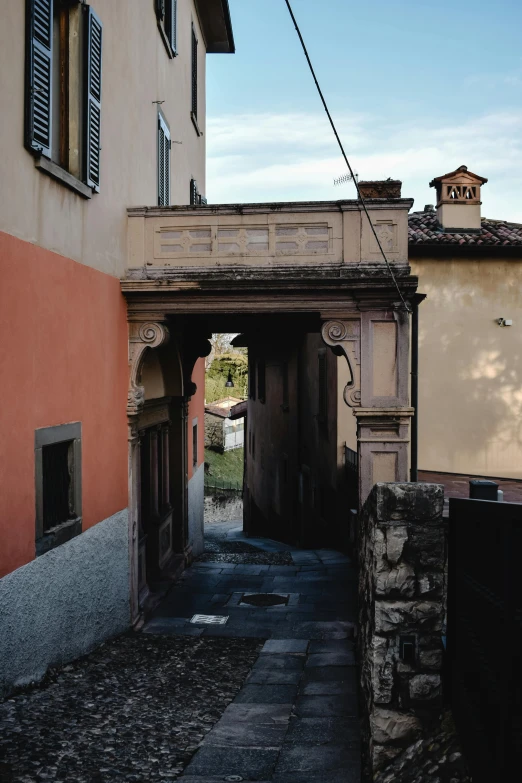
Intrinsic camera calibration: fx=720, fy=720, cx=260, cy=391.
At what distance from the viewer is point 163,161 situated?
1123cm

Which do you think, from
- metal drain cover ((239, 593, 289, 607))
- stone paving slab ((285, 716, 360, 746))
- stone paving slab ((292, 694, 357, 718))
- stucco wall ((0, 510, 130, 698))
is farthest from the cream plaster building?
stone paving slab ((285, 716, 360, 746))

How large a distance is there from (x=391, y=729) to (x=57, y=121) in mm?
5925

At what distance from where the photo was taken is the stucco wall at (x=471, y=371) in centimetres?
1811

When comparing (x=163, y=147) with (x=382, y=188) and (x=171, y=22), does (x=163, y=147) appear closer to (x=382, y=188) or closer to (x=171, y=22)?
(x=171, y=22)

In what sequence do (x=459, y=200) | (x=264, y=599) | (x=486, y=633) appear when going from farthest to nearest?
(x=459, y=200)
(x=264, y=599)
(x=486, y=633)

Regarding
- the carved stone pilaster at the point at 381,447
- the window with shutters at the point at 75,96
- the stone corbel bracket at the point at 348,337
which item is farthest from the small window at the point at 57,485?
the carved stone pilaster at the point at 381,447

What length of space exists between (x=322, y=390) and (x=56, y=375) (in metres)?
10.1

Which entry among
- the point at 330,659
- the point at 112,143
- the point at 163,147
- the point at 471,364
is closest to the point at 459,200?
the point at 471,364

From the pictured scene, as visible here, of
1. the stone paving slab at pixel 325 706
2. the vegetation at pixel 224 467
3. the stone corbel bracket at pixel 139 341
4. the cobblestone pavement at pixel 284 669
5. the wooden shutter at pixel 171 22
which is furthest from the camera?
the vegetation at pixel 224 467

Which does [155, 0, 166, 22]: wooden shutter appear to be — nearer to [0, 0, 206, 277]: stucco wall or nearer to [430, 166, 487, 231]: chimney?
[0, 0, 206, 277]: stucco wall

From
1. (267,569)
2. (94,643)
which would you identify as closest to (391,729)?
(94,643)

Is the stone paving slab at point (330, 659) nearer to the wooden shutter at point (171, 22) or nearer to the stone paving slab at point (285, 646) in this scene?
the stone paving slab at point (285, 646)

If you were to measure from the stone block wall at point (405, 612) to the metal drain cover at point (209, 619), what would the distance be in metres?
5.26

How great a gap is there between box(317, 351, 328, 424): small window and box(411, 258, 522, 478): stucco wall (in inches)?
127
